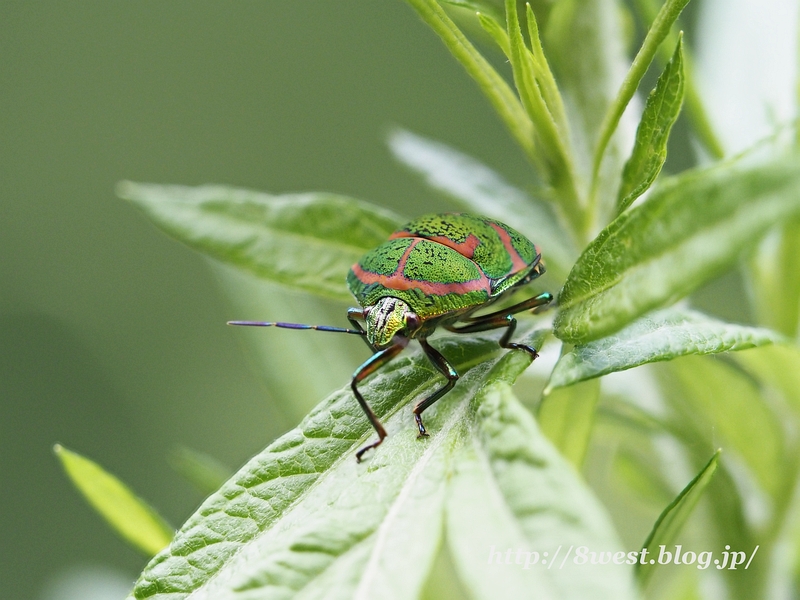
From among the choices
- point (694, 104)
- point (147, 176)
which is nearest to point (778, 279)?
point (694, 104)

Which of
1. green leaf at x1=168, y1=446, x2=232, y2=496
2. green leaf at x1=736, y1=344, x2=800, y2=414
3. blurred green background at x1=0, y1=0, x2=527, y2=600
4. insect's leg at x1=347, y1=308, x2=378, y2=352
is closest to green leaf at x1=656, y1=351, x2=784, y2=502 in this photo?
green leaf at x1=736, y1=344, x2=800, y2=414

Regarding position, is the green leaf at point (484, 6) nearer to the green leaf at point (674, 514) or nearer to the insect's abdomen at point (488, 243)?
the insect's abdomen at point (488, 243)

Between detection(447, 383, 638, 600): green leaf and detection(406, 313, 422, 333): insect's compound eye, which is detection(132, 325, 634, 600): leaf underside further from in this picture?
detection(406, 313, 422, 333): insect's compound eye

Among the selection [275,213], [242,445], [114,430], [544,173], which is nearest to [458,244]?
[544,173]

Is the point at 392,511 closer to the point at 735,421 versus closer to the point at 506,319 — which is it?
the point at 506,319

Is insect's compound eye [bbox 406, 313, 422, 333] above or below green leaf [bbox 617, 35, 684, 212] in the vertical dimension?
below

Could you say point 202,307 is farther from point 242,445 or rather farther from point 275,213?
point 275,213
